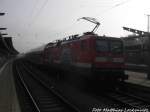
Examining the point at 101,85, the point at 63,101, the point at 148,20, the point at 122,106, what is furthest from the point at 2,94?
the point at 148,20

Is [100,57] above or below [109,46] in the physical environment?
below

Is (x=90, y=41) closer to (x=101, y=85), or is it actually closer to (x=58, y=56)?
(x=101, y=85)

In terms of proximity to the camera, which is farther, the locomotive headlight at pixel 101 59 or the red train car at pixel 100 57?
the locomotive headlight at pixel 101 59

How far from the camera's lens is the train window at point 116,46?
14.7 meters

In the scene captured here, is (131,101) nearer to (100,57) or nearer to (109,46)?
(100,57)

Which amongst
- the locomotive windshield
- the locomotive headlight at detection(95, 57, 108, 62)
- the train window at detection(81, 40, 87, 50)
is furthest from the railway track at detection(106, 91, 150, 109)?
the train window at detection(81, 40, 87, 50)

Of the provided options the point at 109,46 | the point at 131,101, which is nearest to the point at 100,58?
the point at 109,46

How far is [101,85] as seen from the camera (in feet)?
49.7

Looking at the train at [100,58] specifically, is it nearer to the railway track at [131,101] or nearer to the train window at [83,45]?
the train window at [83,45]

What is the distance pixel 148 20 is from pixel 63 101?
50.2m

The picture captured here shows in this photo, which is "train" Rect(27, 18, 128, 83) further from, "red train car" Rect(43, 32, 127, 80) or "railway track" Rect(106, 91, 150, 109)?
"railway track" Rect(106, 91, 150, 109)

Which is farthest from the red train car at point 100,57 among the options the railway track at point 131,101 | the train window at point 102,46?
the railway track at point 131,101

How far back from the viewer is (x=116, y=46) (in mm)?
14914

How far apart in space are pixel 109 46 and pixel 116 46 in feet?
1.78
